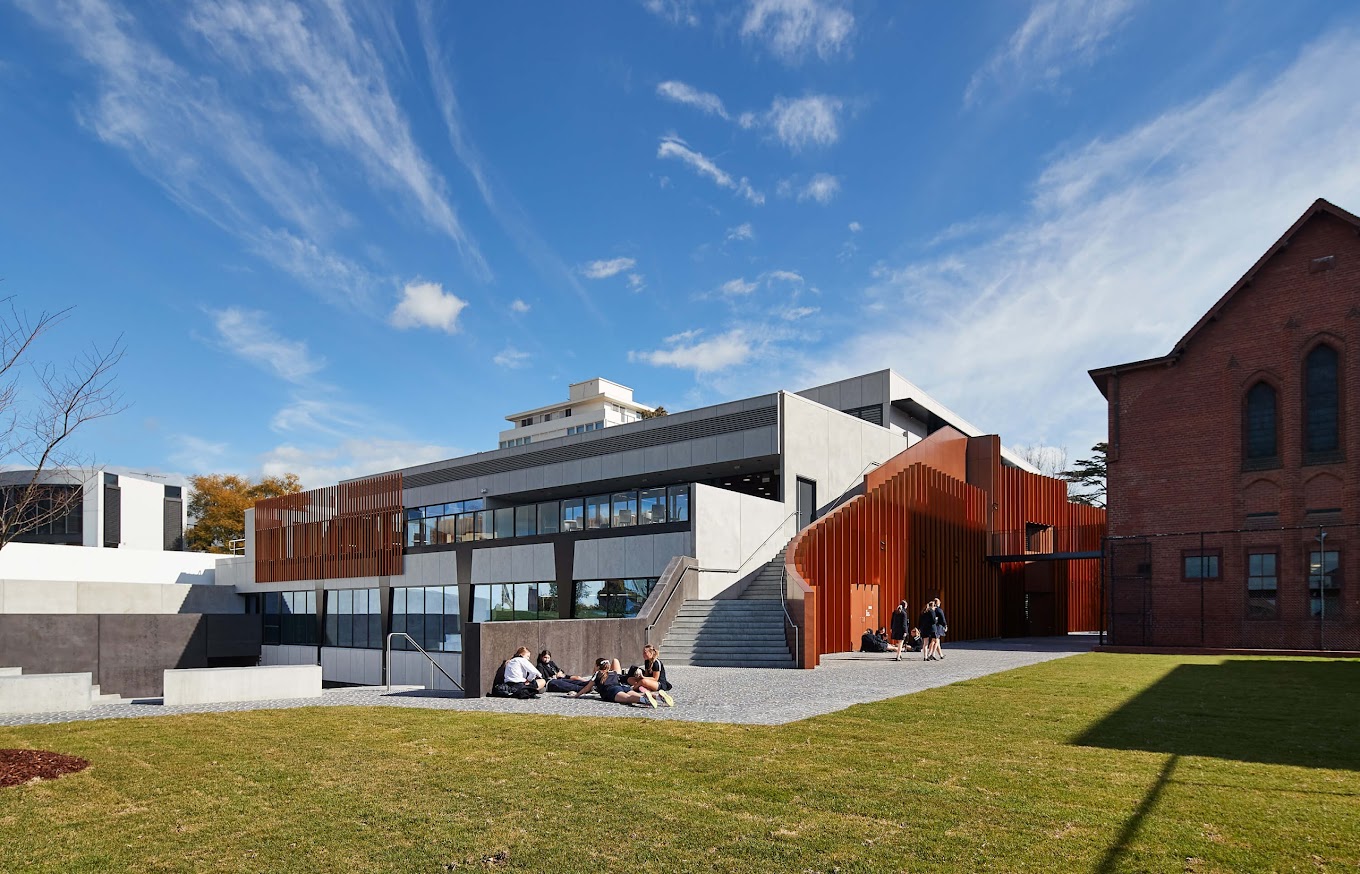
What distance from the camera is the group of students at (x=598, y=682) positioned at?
1476 cm

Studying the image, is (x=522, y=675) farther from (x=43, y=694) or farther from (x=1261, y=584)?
(x=1261, y=584)

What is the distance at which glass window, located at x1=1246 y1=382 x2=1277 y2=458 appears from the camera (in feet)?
100.0

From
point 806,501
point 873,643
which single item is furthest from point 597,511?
point 873,643

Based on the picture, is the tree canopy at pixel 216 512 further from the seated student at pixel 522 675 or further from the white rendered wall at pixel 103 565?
the seated student at pixel 522 675

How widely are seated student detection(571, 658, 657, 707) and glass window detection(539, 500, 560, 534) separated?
1692 centimetres

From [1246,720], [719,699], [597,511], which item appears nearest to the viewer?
[1246,720]

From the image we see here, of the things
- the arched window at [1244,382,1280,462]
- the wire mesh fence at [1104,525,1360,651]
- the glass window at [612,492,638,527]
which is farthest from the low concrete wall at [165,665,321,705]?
the arched window at [1244,382,1280,462]

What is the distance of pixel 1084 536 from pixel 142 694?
144 feet

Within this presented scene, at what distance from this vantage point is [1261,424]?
3077cm

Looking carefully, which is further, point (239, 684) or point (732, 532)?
point (732, 532)

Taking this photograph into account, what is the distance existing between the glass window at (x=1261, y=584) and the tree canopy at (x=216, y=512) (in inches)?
2426

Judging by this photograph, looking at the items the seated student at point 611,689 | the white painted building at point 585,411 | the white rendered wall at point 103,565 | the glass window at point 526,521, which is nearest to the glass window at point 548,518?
the glass window at point 526,521

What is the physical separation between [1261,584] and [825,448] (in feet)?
47.2

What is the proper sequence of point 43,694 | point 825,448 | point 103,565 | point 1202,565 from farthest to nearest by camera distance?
1. point 103,565
2. point 825,448
3. point 1202,565
4. point 43,694
